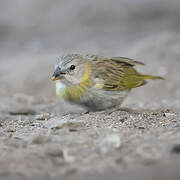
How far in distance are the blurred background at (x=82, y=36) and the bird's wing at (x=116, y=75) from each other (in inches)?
95.8

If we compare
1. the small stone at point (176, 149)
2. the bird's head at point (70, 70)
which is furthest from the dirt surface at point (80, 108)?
the bird's head at point (70, 70)

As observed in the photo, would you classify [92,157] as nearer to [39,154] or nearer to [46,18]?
[39,154]

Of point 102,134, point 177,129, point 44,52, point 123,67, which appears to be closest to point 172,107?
point 123,67

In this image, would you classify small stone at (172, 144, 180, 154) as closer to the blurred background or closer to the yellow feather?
the yellow feather

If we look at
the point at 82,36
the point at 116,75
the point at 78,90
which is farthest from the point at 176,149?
the point at 82,36

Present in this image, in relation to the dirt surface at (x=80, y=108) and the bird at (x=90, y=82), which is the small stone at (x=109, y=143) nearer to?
the dirt surface at (x=80, y=108)

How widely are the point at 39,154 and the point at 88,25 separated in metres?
10.6

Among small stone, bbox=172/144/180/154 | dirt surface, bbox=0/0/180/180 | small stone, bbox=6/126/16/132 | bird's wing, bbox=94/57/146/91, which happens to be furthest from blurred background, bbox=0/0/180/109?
small stone, bbox=172/144/180/154

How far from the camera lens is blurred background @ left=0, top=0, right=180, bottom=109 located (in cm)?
942

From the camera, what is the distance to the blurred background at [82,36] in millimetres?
9422

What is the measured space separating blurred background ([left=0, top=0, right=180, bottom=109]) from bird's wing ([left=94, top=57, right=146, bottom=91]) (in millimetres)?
2433

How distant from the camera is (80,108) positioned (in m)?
6.85

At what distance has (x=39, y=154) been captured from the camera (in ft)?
10.8

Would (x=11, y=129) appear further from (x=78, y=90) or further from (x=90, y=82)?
(x=90, y=82)
